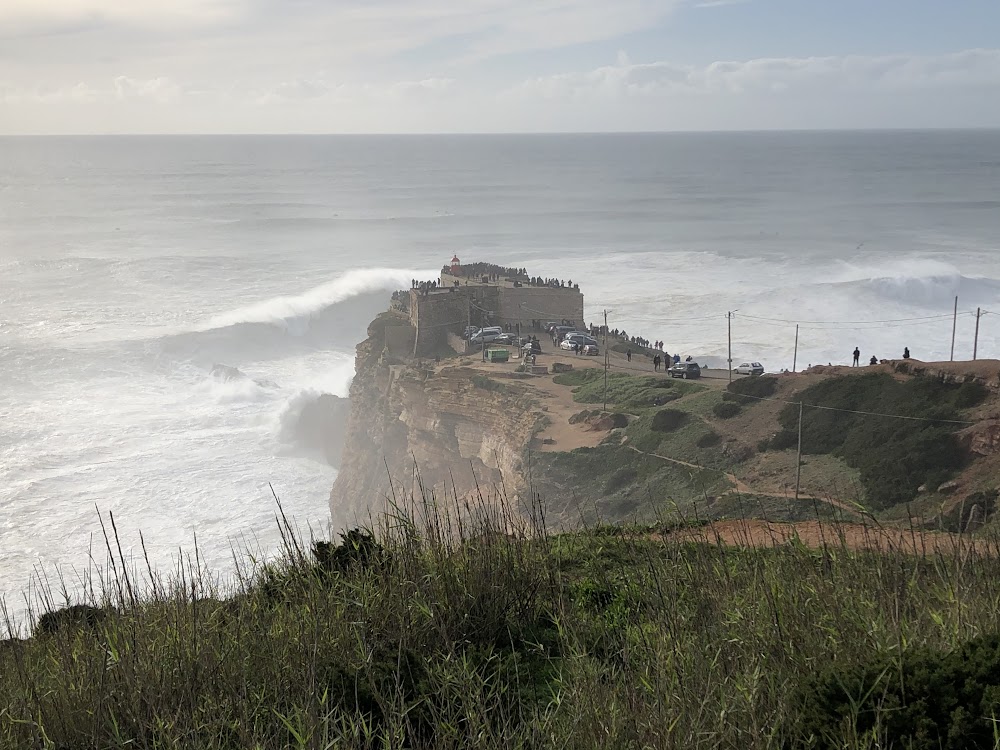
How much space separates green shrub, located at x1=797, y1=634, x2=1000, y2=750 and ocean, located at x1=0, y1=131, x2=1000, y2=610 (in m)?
3.62

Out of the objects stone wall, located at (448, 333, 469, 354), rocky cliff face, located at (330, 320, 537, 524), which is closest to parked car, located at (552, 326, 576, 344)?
stone wall, located at (448, 333, 469, 354)

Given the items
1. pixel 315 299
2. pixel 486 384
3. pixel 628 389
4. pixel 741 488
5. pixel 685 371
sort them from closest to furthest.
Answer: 1. pixel 741 488
2. pixel 628 389
3. pixel 486 384
4. pixel 685 371
5. pixel 315 299

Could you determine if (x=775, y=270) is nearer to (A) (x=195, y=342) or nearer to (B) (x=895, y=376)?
(A) (x=195, y=342)

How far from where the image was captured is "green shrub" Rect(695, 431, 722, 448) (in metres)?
25.3

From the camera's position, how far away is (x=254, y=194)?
143875mm

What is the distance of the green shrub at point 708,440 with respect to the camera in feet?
83.0

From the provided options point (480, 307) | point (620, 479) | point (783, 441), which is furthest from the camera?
point (480, 307)

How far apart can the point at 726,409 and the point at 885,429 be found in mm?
4977

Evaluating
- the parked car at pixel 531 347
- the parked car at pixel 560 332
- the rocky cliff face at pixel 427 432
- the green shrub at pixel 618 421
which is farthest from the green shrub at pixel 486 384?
the parked car at pixel 560 332

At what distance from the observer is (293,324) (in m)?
65.9

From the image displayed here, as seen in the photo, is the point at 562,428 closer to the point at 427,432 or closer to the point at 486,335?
the point at 427,432

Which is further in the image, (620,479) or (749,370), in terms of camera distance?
(749,370)

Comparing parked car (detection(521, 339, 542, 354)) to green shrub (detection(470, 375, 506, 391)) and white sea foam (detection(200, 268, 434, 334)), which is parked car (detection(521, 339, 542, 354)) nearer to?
green shrub (detection(470, 375, 506, 391))

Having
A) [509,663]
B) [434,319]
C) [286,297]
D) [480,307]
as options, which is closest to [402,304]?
[480,307]
